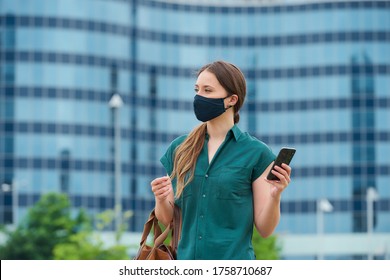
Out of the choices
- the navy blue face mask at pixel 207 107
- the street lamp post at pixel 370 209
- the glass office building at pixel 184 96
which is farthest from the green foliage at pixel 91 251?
the street lamp post at pixel 370 209

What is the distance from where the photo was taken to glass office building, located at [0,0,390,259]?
99562mm

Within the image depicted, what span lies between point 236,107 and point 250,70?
102 m

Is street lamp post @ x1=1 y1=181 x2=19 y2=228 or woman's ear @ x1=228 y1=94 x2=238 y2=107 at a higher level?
woman's ear @ x1=228 y1=94 x2=238 y2=107

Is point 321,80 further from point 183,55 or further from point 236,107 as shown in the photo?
point 236,107

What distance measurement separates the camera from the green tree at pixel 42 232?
75500 mm

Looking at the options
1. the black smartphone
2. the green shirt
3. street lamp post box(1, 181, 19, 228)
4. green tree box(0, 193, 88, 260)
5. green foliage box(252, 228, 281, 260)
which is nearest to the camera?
the black smartphone

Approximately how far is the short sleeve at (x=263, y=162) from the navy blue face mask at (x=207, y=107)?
0.35m

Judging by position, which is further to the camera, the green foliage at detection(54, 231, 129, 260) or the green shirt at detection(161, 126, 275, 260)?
the green foliage at detection(54, 231, 129, 260)

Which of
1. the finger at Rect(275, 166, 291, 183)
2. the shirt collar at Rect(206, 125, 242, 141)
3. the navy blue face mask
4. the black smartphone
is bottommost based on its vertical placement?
the finger at Rect(275, 166, 291, 183)

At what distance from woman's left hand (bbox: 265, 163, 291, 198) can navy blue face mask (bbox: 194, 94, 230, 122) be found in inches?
20.6

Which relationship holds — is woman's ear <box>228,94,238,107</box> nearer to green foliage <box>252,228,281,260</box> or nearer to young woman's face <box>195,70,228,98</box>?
young woman's face <box>195,70,228,98</box>

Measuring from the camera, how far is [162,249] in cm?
776

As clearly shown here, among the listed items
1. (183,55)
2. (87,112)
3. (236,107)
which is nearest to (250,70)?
(183,55)

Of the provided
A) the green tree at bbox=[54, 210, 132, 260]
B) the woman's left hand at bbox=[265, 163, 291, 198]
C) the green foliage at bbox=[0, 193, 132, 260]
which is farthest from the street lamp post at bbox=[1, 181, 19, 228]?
the woman's left hand at bbox=[265, 163, 291, 198]
